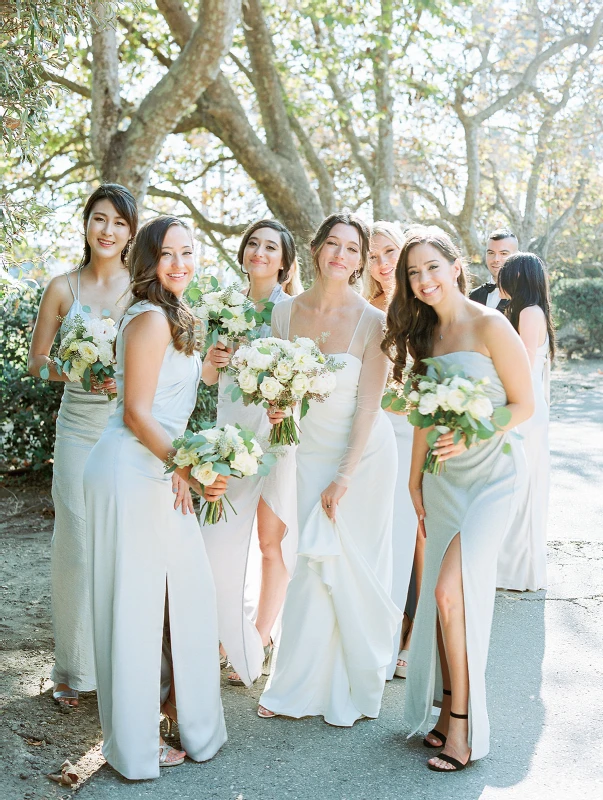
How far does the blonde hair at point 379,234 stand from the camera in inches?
241

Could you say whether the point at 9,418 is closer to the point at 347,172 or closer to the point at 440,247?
the point at 440,247

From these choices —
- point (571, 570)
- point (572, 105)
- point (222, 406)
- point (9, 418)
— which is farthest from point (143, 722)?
point (572, 105)

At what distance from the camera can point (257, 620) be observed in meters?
5.57

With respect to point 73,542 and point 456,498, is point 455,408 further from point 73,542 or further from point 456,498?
point 73,542

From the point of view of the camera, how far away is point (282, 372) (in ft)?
14.8

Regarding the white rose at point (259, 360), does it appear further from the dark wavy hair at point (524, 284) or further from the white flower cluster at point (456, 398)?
the dark wavy hair at point (524, 284)

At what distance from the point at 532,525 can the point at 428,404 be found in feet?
11.1

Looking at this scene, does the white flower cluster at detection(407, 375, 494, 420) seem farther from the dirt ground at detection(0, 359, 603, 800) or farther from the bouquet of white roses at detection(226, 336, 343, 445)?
the dirt ground at detection(0, 359, 603, 800)

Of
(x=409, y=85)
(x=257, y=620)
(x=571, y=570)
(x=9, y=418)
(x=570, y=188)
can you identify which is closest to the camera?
(x=257, y=620)

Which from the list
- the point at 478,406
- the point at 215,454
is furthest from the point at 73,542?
the point at 478,406

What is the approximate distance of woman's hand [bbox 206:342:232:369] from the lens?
5457 millimetres

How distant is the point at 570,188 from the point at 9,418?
18709 mm

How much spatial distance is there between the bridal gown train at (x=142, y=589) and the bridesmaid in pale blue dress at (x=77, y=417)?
0.88m

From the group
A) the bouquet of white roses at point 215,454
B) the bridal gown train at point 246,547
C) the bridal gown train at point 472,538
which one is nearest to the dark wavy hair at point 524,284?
the bridal gown train at point 246,547
